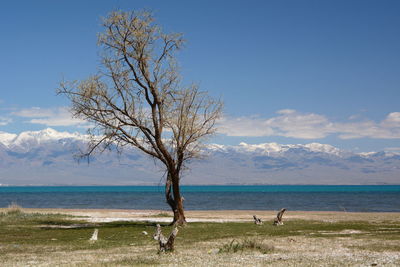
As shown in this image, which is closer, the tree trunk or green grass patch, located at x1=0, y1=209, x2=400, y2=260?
green grass patch, located at x1=0, y1=209, x2=400, y2=260

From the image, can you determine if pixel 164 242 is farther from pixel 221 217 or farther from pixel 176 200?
pixel 221 217

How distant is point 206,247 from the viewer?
103 feet

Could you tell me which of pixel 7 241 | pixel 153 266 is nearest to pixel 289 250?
pixel 153 266

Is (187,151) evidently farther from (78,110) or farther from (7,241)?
(7,241)

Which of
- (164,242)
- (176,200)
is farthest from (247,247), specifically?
(176,200)

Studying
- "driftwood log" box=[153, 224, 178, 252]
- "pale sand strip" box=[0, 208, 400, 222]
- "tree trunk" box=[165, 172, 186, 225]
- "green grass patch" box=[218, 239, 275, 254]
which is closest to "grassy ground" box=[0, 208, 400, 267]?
"green grass patch" box=[218, 239, 275, 254]

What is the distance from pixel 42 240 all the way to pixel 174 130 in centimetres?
1568

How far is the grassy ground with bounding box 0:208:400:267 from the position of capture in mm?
25016

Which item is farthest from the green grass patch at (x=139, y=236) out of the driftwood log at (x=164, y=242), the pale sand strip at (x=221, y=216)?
the pale sand strip at (x=221, y=216)

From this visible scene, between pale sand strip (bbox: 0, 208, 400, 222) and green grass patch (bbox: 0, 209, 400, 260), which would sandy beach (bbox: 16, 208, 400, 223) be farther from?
green grass patch (bbox: 0, 209, 400, 260)

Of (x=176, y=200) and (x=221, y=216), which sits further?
(x=221, y=216)

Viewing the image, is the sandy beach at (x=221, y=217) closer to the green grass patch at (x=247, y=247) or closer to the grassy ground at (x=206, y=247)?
the grassy ground at (x=206, y=247)

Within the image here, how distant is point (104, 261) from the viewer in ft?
83.5

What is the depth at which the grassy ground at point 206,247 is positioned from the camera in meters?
25.0
